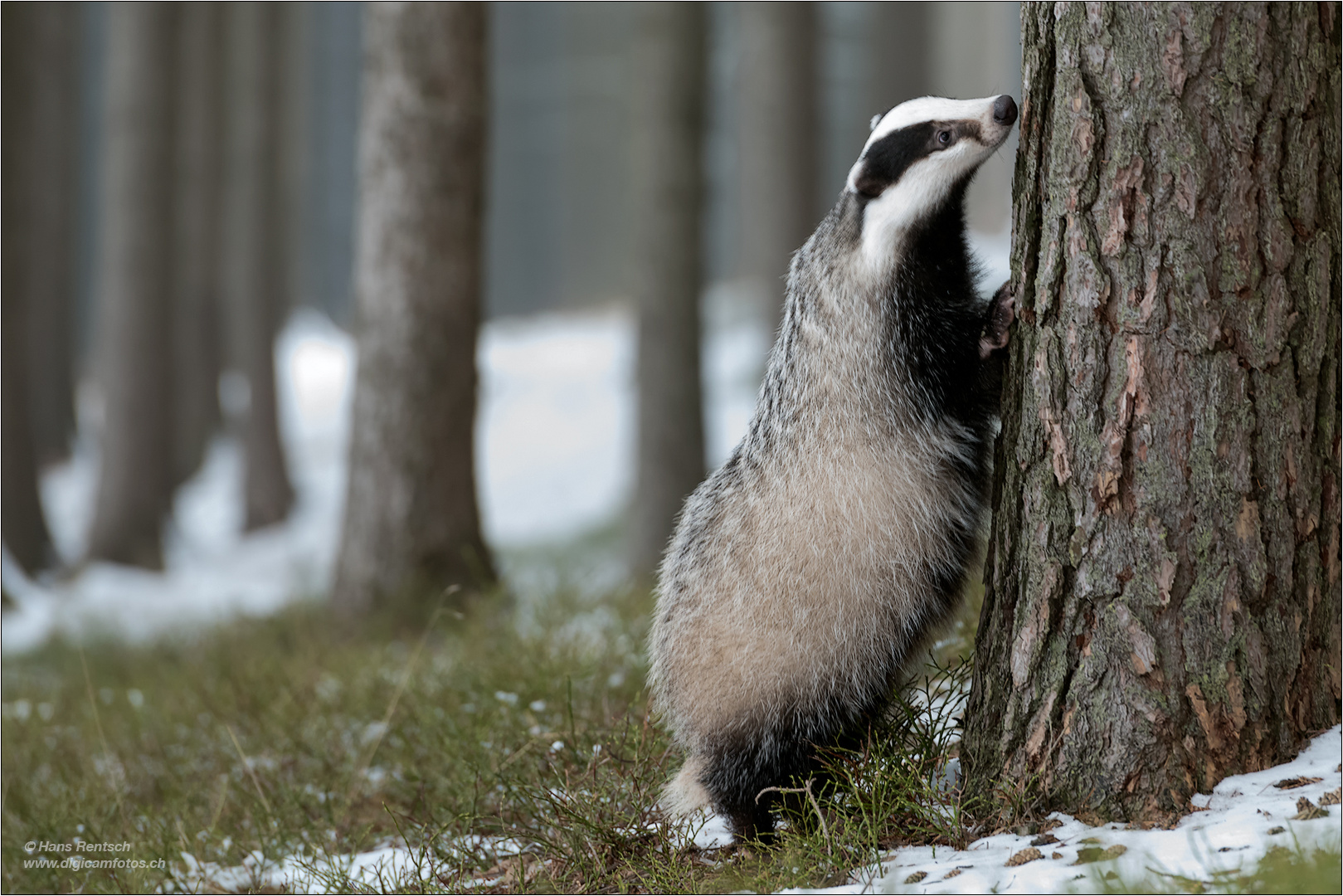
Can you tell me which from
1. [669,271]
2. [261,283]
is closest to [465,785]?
[669,271]

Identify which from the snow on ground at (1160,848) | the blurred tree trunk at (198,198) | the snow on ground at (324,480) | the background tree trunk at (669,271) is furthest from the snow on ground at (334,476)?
the snow on ground at (1160,848)

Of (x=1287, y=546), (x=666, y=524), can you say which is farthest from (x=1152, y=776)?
(x=666, y=524)

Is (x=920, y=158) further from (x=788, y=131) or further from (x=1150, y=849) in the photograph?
(x=788, y=131)

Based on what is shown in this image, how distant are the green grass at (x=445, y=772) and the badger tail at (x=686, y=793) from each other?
1.8 inches

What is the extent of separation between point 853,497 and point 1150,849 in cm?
104

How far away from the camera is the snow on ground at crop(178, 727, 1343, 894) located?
2.15 metres

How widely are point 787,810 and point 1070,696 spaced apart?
2.34 ft

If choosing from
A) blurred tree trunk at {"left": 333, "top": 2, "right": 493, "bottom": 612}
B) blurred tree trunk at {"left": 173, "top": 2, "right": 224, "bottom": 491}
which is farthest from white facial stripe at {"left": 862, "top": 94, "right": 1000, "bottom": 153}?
blurred tree trunk at {"left": 173, "top": 2, "right": 224, "bottom": 491}

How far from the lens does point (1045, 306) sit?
8.50 feet

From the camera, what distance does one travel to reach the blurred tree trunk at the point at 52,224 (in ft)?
35.1

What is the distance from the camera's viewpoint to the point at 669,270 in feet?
27.8

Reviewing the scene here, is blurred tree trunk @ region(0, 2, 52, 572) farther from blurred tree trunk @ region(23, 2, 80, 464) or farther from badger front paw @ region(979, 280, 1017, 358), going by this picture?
badger front paw @ region(979, 280, 1017, 358)

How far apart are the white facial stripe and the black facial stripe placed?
0.4 inches

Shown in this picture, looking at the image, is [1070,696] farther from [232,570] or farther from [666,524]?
[232,570]
